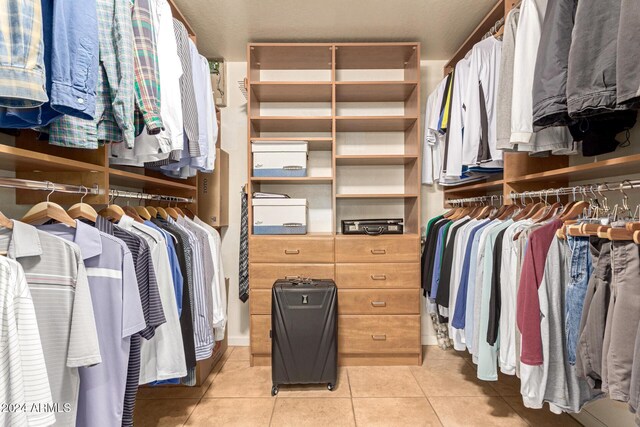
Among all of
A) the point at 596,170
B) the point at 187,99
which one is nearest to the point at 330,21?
the point at 187,99

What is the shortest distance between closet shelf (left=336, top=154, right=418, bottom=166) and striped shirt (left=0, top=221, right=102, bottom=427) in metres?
1.89

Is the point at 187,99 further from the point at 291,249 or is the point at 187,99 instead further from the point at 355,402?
the point at 355,402

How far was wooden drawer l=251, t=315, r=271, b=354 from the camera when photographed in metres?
2.50

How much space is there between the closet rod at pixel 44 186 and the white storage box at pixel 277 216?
1.22 metres

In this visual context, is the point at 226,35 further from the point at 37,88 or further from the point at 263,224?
the point at 37,88

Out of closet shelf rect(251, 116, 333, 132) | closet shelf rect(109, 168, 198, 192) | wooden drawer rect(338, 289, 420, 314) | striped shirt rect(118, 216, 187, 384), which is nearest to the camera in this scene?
striped shirt rect(118, 216, 187, 384)

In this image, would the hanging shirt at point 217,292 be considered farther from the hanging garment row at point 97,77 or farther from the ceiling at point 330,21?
the ceiling at point 330,21

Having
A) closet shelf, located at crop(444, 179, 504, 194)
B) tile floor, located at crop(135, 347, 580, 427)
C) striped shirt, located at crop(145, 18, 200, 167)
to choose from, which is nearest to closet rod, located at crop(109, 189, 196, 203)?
striped shirt, located at crop(145, 18, 200, 167)

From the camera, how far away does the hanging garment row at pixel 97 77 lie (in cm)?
81

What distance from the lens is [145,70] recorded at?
1308 millimetres

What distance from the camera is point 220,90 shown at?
2.83 m

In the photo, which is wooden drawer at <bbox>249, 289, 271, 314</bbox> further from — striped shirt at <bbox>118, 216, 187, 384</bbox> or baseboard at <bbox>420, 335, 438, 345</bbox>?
baseboard at <bbox>420, 335, 438, 345</bbox>

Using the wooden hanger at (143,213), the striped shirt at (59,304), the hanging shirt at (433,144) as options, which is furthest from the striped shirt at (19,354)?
the hanging shirt at (433,144)

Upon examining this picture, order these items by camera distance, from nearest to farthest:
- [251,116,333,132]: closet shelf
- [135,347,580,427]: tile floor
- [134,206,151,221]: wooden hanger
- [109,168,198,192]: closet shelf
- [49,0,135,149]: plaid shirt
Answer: [49,0,135,149]: plaid shirt
[109,168,198,192]: closet shelf
[134,206,151,221]: wooden hanger
[135,347,580,427]: tile floor
[251,116,333,132]: closet shelf
